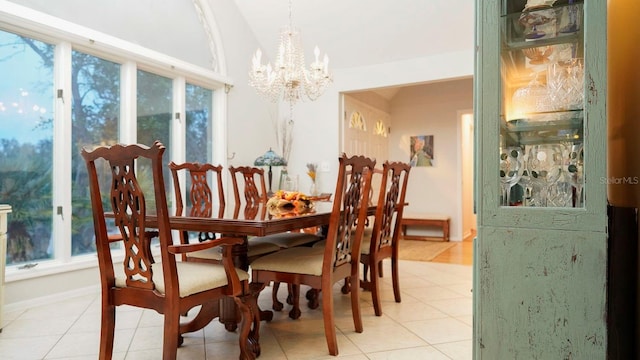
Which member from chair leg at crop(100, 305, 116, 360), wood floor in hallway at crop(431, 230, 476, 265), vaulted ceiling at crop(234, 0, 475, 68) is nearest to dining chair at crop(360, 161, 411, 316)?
chair leg at crop(100, 305, 116, 360)

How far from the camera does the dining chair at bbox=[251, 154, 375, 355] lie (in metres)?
2.16

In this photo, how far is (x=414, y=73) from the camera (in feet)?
16.6

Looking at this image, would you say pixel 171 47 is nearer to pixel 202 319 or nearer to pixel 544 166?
pixel 202 319

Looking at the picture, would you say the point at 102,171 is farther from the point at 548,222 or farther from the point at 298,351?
the point at 548,222

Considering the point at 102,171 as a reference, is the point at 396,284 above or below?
below

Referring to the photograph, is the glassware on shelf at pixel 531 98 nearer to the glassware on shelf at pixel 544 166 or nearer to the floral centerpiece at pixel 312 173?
the glassware on shelf at pixel 544 166

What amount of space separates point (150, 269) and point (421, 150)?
6.07m

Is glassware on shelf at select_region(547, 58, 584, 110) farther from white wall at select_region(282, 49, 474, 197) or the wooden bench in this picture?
the wooden bench

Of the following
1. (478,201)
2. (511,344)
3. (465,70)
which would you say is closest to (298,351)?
(511,344)

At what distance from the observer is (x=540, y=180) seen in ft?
5.14

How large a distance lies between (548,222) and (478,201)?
25 cm

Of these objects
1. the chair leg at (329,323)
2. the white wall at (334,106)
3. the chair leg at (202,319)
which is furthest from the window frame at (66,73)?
the chair leg at (329,323)

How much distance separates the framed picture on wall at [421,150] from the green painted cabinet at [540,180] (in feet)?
18.4

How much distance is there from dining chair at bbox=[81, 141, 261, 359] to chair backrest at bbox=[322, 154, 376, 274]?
19.0 inches
